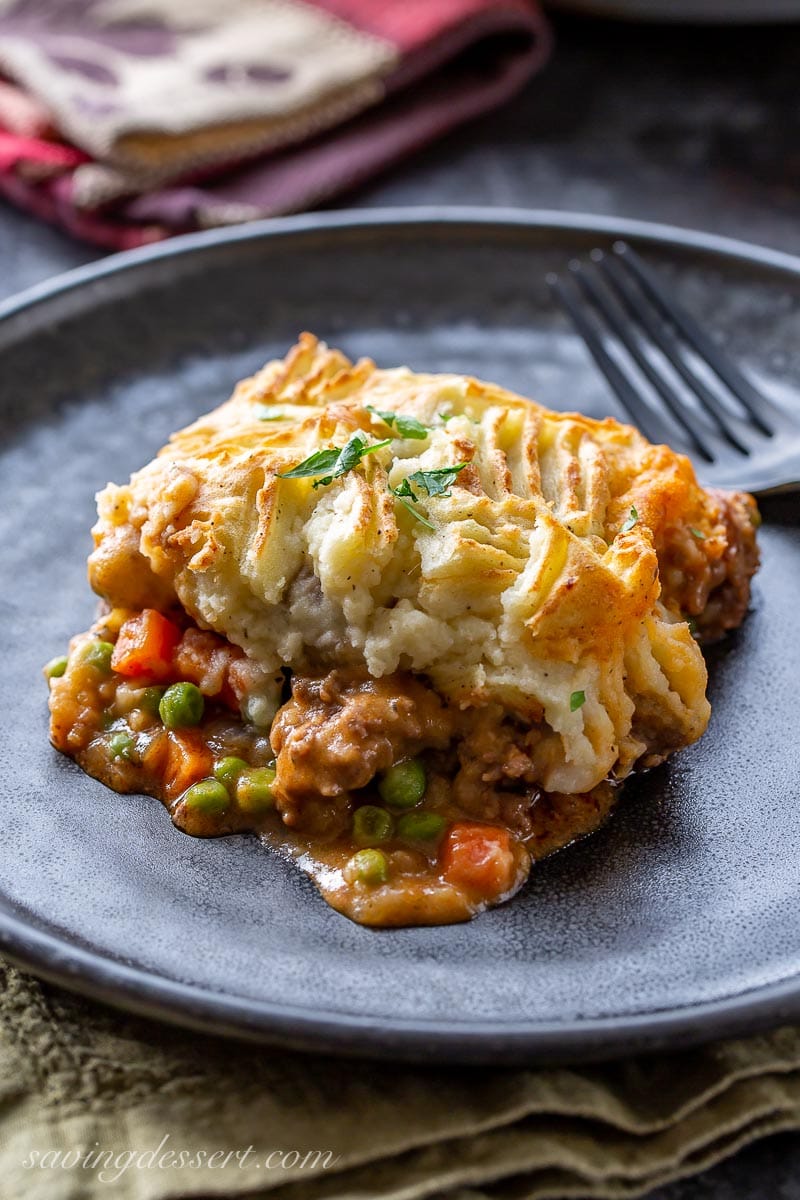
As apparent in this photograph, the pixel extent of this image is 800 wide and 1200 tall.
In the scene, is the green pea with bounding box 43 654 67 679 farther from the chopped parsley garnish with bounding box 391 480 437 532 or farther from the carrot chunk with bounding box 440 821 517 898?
the carrot chunk with bounding box 440 821 517 898

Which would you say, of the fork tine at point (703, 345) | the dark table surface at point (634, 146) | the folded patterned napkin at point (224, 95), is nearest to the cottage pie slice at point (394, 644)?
the fork tine at point (703, 345)

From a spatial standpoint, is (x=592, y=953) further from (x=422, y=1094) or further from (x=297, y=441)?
A: (x=297, y=441)

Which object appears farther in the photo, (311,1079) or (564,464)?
(564,464)

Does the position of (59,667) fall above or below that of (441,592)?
below

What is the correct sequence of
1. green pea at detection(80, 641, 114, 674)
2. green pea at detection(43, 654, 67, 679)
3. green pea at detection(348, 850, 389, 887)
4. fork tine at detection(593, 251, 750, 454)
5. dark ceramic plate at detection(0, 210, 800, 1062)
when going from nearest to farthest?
dark ceramic plate at detection(0, 210, 800, 1062) → green pea at detection(348, 850, 389, 887) → green pea at detection(80, 641, 114, 674) → green pea at detection(43, 654, 67, 679) → fork tine at detection(593, 251, 750, 454)

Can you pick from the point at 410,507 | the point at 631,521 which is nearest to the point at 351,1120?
the point at 410,507

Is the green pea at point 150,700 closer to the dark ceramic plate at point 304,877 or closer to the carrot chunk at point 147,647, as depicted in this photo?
the carrot chunk at point 147,647

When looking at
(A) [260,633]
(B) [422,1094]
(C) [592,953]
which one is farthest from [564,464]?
(B) [422,1094]

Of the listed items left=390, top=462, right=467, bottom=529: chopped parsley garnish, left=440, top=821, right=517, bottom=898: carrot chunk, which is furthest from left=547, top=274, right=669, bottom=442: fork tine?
left=440, top=821, right=517, bottom=898: carrot chunk
